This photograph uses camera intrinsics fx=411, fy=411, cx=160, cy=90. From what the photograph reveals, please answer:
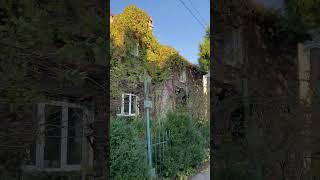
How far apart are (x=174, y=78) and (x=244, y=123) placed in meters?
9.32

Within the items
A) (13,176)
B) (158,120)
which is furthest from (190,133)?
(13,176)

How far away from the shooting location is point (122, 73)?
30.3ft

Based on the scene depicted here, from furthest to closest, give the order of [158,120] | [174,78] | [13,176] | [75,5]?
[174,78] → [158,120] → [75,5] → [13,176]

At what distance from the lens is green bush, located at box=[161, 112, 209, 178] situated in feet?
24.5

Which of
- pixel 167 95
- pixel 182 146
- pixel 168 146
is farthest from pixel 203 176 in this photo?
pixel 167 95

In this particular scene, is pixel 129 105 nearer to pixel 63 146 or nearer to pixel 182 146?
Answer: pixel 182 146

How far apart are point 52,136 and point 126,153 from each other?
3595 millimetres

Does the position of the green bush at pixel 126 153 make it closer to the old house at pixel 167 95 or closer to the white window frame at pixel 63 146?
the old house at pixel 167 95

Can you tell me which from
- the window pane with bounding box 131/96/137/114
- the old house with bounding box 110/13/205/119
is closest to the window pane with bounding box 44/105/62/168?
the old house with bounding box 110/13/205/119

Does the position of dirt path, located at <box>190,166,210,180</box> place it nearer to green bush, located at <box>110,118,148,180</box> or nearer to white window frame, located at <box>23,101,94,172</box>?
green bush, located at <box>110,118,148,180</box>

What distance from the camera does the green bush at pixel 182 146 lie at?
747cm

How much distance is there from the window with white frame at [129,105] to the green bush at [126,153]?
146cm

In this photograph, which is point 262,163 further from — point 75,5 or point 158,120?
point 158,120

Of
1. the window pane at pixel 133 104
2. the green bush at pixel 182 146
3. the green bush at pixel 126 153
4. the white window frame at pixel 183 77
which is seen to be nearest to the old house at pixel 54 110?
the green bush at pixel 126 153
